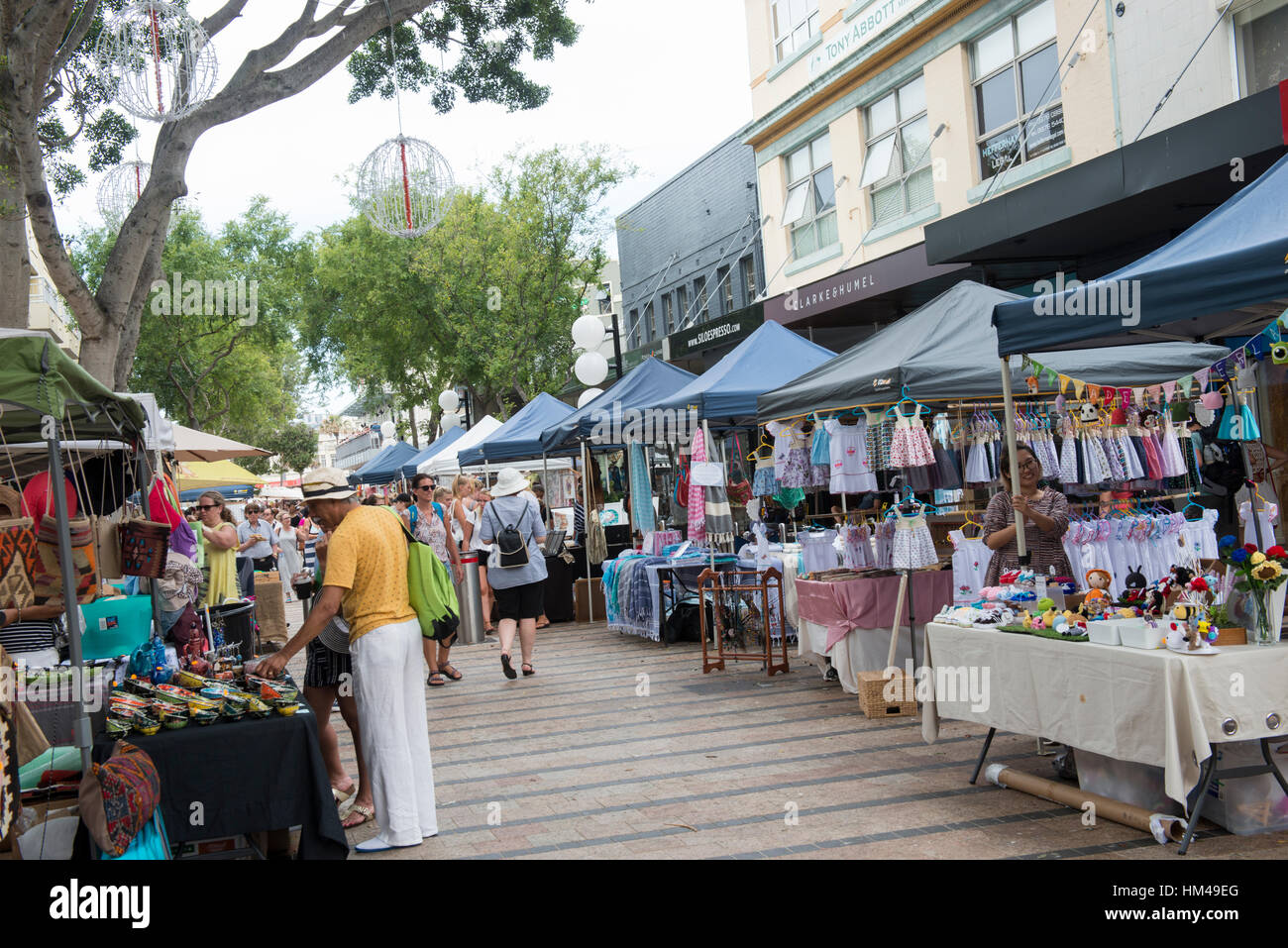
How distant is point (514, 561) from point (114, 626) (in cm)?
391

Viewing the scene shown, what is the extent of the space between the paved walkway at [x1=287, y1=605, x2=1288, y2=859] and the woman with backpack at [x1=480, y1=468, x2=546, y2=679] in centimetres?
72

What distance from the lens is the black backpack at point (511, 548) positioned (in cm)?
1035

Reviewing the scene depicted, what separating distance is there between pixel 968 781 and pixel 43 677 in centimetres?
508

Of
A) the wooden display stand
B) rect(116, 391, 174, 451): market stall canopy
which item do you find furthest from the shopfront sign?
rect(116, 391, 174, 451): market stall canopy

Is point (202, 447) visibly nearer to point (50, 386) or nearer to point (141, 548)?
point (141, 548)

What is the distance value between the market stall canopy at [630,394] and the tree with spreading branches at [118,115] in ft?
12.2

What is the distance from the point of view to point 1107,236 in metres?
12.9

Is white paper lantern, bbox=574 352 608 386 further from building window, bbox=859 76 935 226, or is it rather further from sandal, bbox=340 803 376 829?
sandal, bbox=340 803 376 829

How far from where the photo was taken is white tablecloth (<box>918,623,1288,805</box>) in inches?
185

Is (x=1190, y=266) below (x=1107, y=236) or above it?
below

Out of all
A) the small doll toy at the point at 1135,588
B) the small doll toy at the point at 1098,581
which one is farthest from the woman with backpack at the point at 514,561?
the small doll toy at the point at 1135,588

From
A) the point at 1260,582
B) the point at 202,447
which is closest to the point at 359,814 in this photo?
the point at 1260,582
